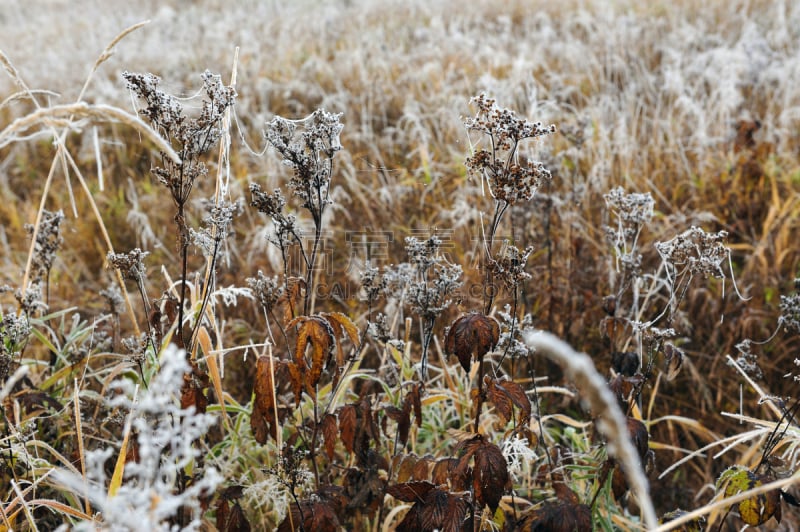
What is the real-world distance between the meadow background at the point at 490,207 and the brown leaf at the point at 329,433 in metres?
0.24

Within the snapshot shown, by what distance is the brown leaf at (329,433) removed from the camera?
1.77 metres

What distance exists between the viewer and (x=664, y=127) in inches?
157

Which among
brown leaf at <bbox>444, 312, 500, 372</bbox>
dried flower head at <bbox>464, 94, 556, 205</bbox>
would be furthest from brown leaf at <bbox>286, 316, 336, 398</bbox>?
dried flower head at <bbox>464, 94, 556, 205</bbox>

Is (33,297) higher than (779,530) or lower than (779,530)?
higher

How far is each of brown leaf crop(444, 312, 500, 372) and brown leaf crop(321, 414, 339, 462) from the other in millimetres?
419

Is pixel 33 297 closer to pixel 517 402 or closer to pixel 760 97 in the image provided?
pixel 517 402

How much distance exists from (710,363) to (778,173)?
137 cm

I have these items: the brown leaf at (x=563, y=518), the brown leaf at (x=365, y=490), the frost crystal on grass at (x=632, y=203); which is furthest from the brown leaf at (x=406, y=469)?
the frost crystal on grass at (x=632, y=203)

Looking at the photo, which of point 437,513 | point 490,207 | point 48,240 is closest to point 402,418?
point 437,513

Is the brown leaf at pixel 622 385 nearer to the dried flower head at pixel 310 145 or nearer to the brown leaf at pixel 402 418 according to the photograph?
the brown leaf at pixel 402 418

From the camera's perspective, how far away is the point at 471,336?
159 centimetres

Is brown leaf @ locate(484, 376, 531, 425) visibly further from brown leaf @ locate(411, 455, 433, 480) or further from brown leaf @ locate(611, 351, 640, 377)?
brown leaf @ locate(611, 351, 640, 377)

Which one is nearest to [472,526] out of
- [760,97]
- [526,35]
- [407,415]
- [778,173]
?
[407,415]

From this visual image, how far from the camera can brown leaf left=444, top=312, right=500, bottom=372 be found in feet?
5.20
